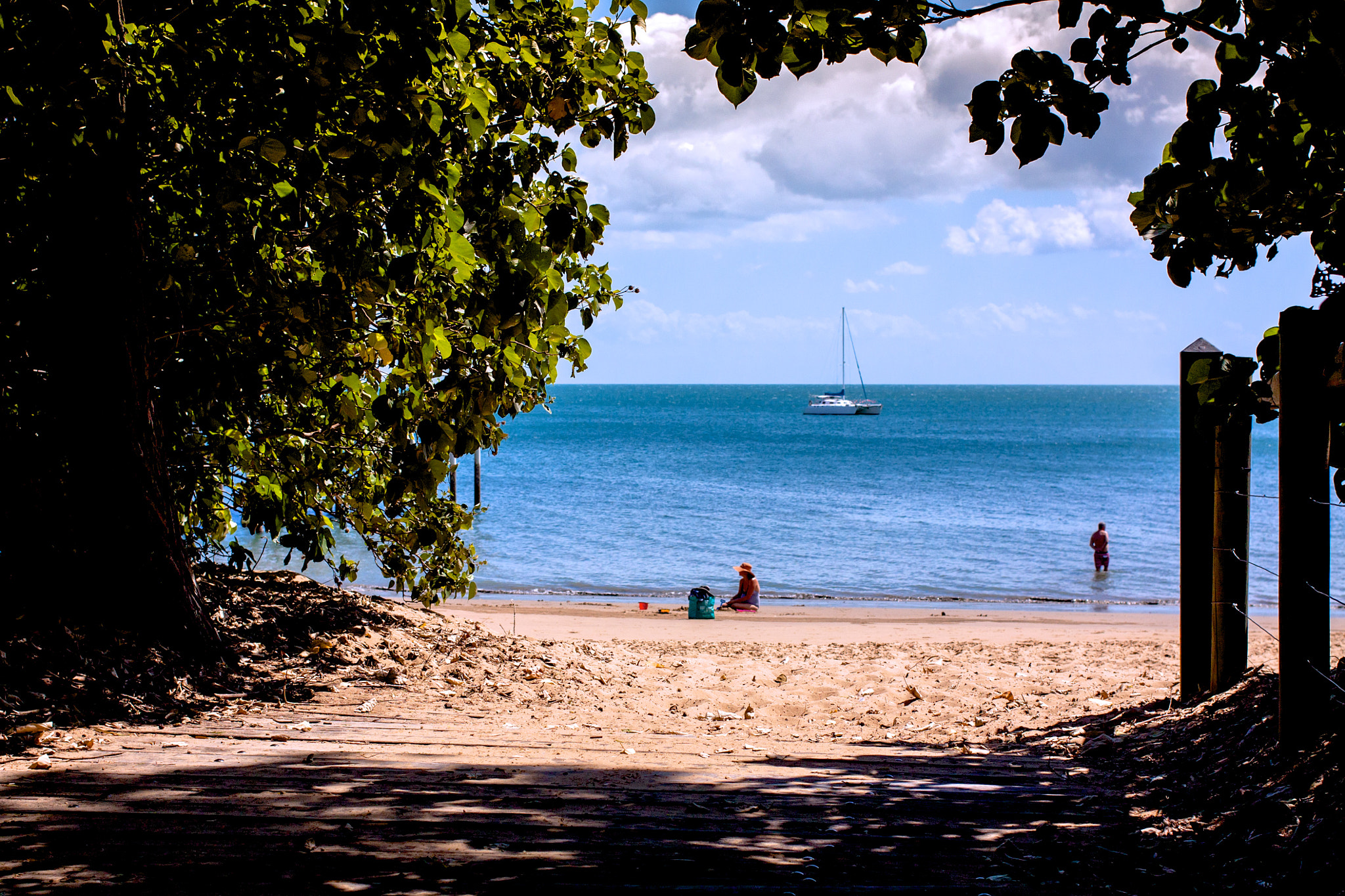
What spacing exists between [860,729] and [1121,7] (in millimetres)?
5175

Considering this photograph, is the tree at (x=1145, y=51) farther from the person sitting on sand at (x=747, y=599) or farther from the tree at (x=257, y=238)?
the person sitting on sand at (x=747, y=599)

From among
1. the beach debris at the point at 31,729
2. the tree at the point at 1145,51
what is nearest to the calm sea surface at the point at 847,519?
the beach debris at the point at 31,729

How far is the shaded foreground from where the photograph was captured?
9.86 feet

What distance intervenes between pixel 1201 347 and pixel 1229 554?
1229mm

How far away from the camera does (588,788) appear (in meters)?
3.93

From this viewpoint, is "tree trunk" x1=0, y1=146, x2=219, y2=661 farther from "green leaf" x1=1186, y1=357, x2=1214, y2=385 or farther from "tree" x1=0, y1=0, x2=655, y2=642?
"green leaf" x1=1186, y1=357, x2=1214, y2=385

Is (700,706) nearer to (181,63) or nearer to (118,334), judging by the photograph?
(118,334)

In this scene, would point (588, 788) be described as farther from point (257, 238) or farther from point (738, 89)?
point (257, 238)

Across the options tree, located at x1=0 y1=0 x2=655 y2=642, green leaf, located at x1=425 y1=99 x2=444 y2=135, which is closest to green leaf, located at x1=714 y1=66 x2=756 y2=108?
tree, located at x1=0 y1=0 x2=655 y2=642

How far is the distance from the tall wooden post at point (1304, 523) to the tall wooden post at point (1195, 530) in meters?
1.41

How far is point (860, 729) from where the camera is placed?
273 inches

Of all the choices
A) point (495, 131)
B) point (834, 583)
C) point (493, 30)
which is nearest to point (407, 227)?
point (495, 131)

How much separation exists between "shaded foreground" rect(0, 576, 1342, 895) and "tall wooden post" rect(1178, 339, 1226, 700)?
0.34 m

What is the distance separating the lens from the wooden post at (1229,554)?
5.56 meters
